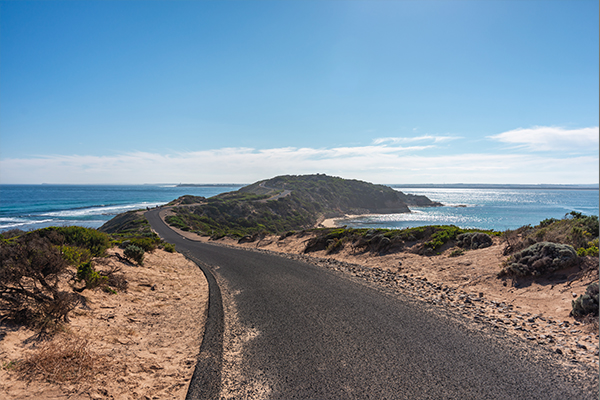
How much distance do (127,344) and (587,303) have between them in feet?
35.5

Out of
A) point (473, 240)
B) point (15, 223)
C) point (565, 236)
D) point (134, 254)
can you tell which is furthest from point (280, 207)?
point (565, 236)

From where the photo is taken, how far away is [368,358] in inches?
206

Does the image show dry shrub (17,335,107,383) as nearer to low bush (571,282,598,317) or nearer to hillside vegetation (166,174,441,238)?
low bush (571,282,598,317)

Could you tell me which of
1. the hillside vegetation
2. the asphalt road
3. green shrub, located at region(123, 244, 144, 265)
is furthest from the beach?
the hillside vegetation

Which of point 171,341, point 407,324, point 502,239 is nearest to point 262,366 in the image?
point 171,341

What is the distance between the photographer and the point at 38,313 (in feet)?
17.8

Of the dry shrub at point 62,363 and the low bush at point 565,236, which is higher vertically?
the low bush at point 565,236

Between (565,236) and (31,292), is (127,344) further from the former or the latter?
(565,236)

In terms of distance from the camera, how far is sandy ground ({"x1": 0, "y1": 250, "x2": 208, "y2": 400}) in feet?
13.4

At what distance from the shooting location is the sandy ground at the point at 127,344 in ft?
13.4

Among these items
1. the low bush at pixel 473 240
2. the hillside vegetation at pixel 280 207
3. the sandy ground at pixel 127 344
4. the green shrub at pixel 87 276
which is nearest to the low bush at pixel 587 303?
the low bush at pixel 473 240

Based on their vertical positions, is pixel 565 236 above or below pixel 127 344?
above

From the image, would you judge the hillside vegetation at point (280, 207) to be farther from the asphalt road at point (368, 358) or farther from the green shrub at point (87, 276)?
the asphalt road at point (368, 358)

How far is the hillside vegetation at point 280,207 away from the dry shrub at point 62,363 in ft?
88.9
